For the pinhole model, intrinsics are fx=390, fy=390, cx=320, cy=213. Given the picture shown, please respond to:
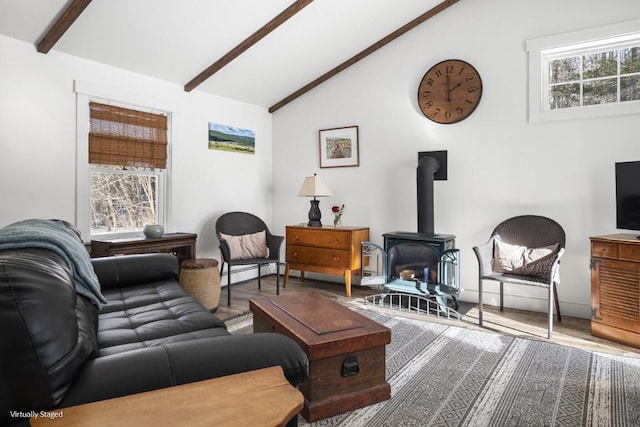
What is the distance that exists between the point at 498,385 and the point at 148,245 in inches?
118

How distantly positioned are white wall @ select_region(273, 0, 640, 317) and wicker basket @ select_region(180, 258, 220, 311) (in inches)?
A: 71.4

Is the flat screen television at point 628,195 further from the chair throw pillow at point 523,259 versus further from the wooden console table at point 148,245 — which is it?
the wooden console table at point 148,245

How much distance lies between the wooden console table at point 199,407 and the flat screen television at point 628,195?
3092 mm

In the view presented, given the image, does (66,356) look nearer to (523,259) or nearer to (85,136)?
(85,136)

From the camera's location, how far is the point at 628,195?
2.94 metres

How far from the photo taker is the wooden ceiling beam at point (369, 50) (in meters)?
4.05

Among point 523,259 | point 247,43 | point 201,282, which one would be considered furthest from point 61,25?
point 523,259

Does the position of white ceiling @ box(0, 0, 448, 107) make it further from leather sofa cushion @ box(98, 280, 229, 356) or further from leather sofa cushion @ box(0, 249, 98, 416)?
leather sofa cushion @ box(0, 249, 98, 416)

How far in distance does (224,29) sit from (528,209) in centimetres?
326

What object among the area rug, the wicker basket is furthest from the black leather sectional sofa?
the wicker basket

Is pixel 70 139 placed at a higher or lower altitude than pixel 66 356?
higher

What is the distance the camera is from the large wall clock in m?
3.93

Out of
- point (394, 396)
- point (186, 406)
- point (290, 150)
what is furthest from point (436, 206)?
point (186, 406)

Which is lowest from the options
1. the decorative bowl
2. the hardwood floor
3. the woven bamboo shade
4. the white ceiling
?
the hardwood floor
